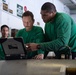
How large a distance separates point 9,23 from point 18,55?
2.53 m

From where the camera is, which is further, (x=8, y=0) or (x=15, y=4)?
(x=15, y=4)

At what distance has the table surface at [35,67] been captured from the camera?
109 cm

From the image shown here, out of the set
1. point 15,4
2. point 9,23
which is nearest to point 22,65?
point 9,23

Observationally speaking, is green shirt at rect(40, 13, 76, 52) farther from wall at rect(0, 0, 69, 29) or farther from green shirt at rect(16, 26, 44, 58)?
wall at rect(0, 0, 69, 29)

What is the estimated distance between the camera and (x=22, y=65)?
119 centimetres

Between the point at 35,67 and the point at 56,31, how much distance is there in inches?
24.8

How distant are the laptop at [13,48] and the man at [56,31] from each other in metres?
0.13

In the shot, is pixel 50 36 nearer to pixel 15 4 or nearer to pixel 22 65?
pixel 22 65

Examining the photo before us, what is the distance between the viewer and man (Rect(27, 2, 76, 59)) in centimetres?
157

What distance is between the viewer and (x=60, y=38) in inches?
62.4

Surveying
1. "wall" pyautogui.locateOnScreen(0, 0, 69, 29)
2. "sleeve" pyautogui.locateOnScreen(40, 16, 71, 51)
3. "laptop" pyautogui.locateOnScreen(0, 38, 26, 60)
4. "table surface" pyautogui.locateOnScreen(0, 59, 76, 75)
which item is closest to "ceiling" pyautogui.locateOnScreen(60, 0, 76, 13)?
"wall" pyautogui.locateOnScreen(0, 0, 69, 29)

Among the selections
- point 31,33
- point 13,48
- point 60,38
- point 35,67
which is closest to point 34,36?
point 31,33

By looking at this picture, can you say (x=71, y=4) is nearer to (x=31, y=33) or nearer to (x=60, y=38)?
(x=31, y=33)

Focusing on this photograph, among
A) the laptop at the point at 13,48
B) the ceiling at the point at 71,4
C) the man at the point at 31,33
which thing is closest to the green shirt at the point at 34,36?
the man at the point at 31,33
